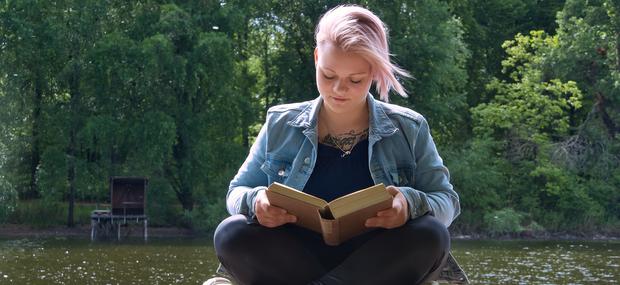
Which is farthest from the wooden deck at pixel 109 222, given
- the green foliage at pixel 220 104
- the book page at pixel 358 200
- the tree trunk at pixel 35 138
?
the book page at pixel 358 200

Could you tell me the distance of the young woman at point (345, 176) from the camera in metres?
3.13

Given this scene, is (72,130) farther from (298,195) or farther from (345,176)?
(298,195)

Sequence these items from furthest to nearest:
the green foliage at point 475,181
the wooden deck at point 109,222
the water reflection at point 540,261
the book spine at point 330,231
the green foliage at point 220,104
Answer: the green foliage at point 475,181
the green foliage at point 220,104
the wooden deck at point 109,222
the water reflection at point 540,261
the book spine at point 330,231

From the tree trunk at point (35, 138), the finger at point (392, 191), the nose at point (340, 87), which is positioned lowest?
the finger at point (392, 191)

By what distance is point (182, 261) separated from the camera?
72.7 ft

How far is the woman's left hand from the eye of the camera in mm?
3057

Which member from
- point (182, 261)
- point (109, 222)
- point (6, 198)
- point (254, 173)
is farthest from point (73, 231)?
point (254, 173)

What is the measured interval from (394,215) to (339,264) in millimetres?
299

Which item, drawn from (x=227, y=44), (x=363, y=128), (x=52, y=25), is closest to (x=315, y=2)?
(x=227, y=44)

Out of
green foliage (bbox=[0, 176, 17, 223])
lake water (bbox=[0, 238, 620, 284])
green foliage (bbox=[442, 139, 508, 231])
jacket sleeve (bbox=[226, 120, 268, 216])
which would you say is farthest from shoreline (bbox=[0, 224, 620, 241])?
jacket sleeve (bbox=[226, 120, 268, 216])

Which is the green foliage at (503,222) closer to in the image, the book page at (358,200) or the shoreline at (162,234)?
the shoreline at (162,234)

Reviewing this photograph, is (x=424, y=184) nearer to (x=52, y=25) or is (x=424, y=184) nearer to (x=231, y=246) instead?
(x=231, y=246)

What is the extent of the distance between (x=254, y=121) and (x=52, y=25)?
7.55m

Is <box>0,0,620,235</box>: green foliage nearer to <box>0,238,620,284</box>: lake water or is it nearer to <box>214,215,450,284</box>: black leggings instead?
<box>0,238,620,284</box>: lake water
